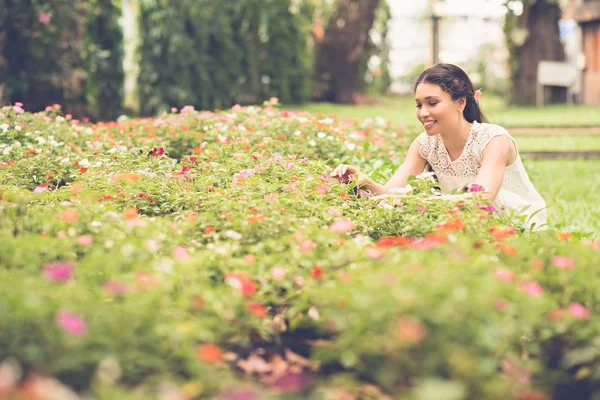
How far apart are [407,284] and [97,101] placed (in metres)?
8.63

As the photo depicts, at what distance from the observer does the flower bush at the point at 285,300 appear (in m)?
1.50

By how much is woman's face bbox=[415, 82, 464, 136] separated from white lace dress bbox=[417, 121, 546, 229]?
0.16 m

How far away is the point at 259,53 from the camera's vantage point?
1388 centimetres

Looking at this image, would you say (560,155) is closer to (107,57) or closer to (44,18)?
(44,18)

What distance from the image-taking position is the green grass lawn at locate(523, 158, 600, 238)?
15.0 ft

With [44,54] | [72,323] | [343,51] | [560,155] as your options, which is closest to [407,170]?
[72,323]

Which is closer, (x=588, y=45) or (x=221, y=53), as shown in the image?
(x=221, y=53)

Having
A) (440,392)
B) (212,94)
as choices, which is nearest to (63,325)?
(440,392)

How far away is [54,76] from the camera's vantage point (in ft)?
23.8

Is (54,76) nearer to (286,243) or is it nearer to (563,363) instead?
(286,243)

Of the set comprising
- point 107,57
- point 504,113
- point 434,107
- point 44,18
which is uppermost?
point 44,18

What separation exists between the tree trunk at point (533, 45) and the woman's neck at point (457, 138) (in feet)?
46.0

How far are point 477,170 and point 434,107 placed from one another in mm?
416

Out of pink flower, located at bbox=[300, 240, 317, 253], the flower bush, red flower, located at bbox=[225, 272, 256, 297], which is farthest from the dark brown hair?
red flower, located at bbox=[225, 272, 256, 297]
